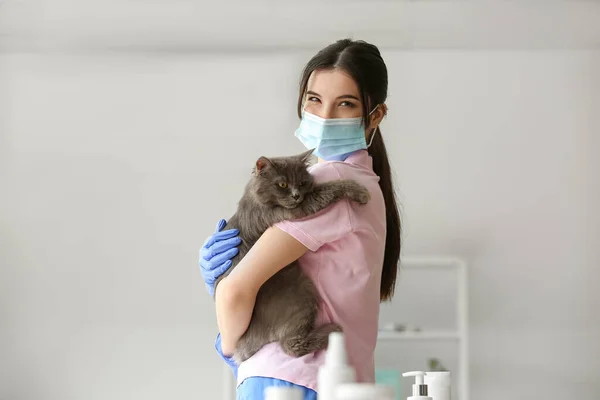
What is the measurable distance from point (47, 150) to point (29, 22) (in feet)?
2.50

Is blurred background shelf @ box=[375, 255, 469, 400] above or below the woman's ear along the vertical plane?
below

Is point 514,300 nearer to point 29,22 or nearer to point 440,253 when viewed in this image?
point 440,253

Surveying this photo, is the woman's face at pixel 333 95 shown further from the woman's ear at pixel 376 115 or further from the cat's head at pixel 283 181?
the cat's head at pixel 283 181

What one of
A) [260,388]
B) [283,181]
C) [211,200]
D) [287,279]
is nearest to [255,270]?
[287,279]

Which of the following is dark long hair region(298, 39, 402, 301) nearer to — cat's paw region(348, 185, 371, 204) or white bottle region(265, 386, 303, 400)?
cat's paw region(348, 185, 371, 204)

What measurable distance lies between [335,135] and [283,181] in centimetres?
16

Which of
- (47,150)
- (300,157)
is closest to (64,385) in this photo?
(47,150)

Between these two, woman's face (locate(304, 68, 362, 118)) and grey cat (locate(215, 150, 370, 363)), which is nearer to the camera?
grey cat (locate(215, 150, 370, 363))

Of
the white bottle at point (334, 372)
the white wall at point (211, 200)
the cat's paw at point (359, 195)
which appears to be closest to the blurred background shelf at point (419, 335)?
the white wall at point (211, 200)

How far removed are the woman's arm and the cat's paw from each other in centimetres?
15

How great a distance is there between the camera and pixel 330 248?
1531 millimetres

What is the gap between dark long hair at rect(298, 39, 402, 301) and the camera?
168 cm

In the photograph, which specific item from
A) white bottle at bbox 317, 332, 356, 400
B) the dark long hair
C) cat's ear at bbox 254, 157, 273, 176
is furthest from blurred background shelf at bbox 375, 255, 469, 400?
white bottle at bbox 317, 332, 356, 400

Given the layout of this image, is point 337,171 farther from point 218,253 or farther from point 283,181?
point 218,253
